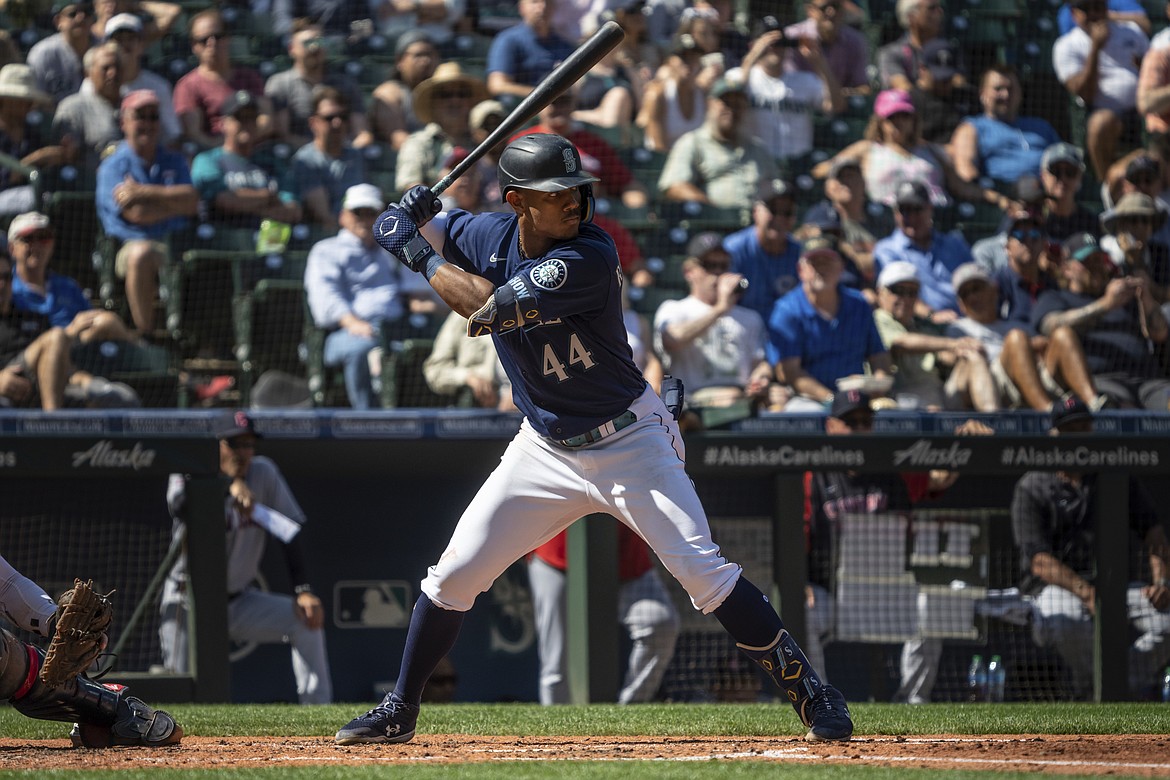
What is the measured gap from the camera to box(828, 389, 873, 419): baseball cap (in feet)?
20.6

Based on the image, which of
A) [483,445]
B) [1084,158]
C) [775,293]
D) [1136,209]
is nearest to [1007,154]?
[1084,158]

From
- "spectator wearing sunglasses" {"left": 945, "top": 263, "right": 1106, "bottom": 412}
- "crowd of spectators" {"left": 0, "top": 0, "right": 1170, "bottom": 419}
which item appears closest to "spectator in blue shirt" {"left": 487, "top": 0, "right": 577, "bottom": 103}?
"crowd of spectators" {"left": 0, "top": 0, "right": 1170, "bottom": 419}

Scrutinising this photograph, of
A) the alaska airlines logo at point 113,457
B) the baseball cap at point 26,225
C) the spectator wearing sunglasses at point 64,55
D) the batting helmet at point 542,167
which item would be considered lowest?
the alaska airlines logo at point 113,457

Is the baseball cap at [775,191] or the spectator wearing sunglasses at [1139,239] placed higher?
the baseball cap at [775,191]

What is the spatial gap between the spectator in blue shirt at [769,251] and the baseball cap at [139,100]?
3069 millimetres

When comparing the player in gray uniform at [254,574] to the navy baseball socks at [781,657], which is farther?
the player in gray uniform at [254,574]

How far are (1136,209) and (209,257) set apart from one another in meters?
4.98

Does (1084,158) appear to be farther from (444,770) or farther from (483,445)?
(444,770)

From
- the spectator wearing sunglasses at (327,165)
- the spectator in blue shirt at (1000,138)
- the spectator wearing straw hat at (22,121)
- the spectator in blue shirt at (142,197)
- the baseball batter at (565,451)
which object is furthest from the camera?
the spectator in blue shirt at (1000,138)

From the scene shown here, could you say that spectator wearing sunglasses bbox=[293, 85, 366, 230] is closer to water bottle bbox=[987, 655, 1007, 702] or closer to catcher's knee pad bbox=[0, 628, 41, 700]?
water bottle bbox=[987, 655, 1007, 702]

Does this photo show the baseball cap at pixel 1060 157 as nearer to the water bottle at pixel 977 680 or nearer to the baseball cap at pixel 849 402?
the baseball cap at pixel 849 402

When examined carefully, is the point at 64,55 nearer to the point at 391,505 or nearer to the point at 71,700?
the point at 391,505

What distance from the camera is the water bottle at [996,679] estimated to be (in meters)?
6.20

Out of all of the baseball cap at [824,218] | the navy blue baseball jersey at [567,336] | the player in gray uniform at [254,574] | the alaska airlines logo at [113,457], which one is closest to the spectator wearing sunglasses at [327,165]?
the player in gray uniform at [254,574]
